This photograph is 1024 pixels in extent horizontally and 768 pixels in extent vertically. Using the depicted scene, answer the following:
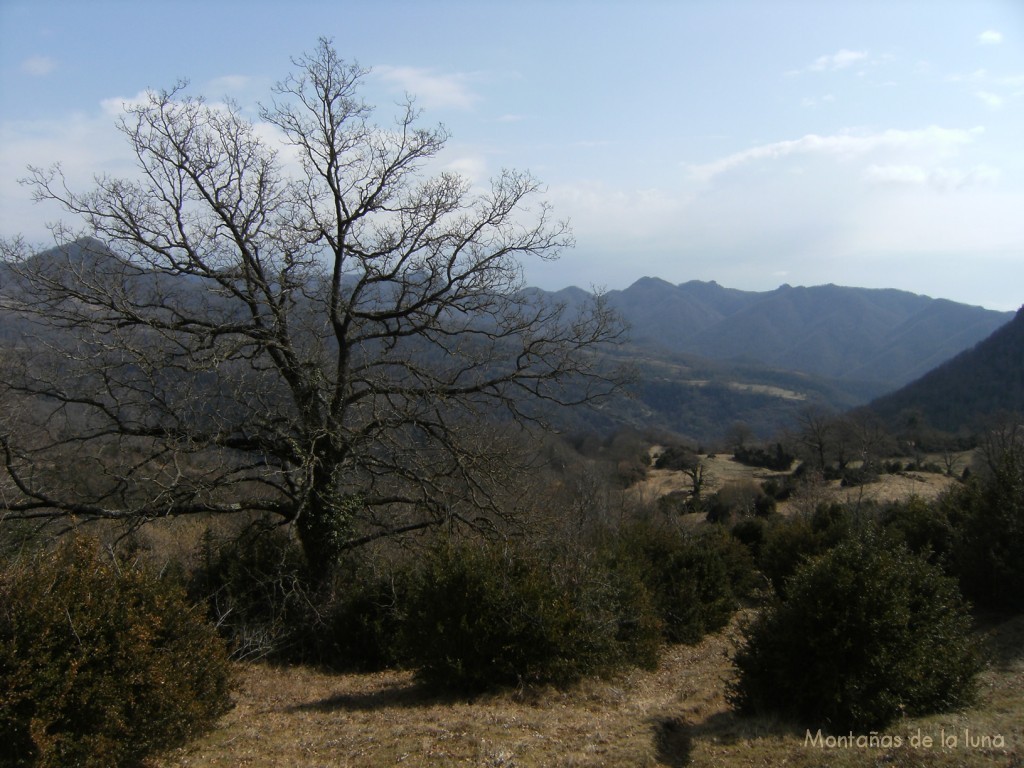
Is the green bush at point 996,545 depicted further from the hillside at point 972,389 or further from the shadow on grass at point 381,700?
the hillside at point 972,389

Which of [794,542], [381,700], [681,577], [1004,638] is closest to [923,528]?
[794,542]

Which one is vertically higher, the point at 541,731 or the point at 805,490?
the point at 541,731

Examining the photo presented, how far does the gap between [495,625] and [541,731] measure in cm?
159

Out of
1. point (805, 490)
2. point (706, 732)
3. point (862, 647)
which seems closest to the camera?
point (862, 647)

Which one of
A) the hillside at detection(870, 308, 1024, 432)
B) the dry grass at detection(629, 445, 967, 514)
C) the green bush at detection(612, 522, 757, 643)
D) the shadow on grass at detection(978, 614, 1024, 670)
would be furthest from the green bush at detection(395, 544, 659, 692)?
the hillside at detection(870, 308, 1024, 432)

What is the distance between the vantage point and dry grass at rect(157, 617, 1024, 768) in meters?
6.14

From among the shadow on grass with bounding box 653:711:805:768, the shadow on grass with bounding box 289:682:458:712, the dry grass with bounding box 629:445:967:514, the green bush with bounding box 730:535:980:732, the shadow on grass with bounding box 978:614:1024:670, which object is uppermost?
the green bush with bounding box 730:535:980:732

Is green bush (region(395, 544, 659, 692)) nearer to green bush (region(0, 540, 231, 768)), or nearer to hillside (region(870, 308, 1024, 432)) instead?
green bush (region(0, 540, 231, 768))

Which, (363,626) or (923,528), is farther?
(923,528)

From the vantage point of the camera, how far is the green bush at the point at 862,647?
6930 millimetres

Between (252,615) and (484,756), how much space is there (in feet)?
21.2

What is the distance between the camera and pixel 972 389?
74625 millimetres

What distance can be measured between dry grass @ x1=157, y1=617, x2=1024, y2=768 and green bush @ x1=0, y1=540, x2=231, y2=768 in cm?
71

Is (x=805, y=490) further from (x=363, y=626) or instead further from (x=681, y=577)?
(x=363, y=626)
